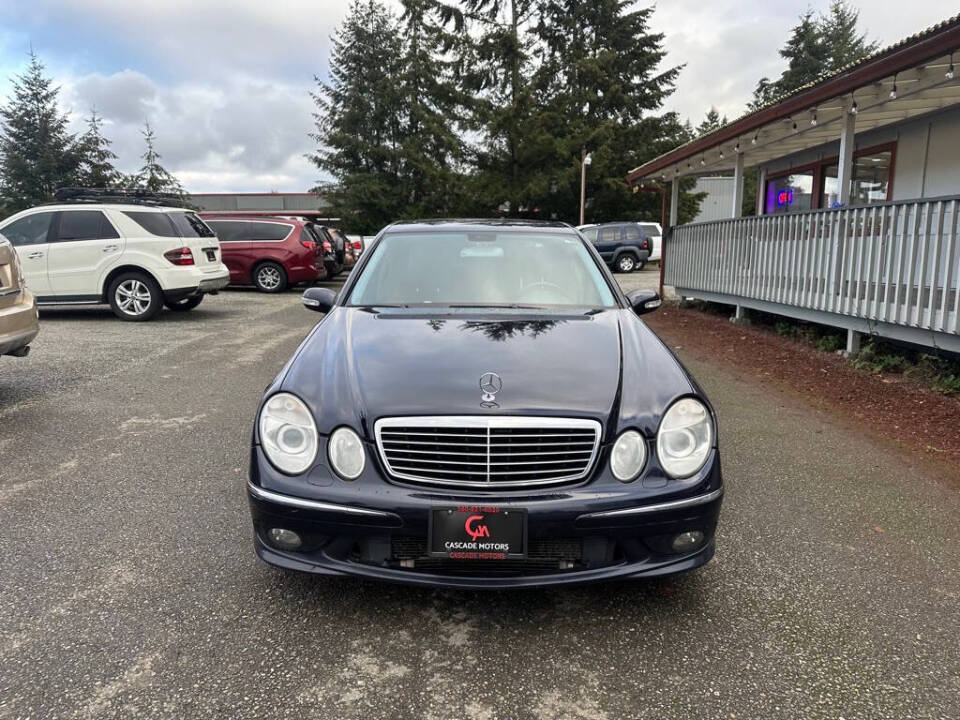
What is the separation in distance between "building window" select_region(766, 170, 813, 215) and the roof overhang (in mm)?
625

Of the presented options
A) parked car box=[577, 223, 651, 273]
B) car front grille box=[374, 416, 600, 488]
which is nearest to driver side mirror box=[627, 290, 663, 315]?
car front grille box=[374, 416, 600, 488]

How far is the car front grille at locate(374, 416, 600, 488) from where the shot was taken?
7.88 ft

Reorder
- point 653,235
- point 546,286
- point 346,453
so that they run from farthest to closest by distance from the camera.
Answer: point 653,235
point 546,286
point 346,453

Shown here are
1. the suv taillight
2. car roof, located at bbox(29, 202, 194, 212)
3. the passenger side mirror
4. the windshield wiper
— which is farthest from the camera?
the suv taillight

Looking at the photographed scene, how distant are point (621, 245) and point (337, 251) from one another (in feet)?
35.3

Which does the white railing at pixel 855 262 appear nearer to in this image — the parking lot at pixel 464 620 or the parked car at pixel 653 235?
the parking lot at pixel 464 620

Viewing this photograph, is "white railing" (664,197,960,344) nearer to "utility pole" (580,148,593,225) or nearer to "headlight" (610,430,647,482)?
"headlight" (610,430,647,482)

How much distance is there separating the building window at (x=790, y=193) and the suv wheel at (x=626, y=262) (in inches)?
343

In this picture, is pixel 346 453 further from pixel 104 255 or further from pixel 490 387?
pixel 104 255

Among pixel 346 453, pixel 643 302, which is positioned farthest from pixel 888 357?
pixel 346 453

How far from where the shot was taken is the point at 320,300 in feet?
13.6

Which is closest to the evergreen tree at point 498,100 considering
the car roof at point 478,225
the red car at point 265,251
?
the red car at point 265,251

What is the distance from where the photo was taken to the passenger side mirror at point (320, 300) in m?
4.08

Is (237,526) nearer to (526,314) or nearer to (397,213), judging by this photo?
(526,314)
